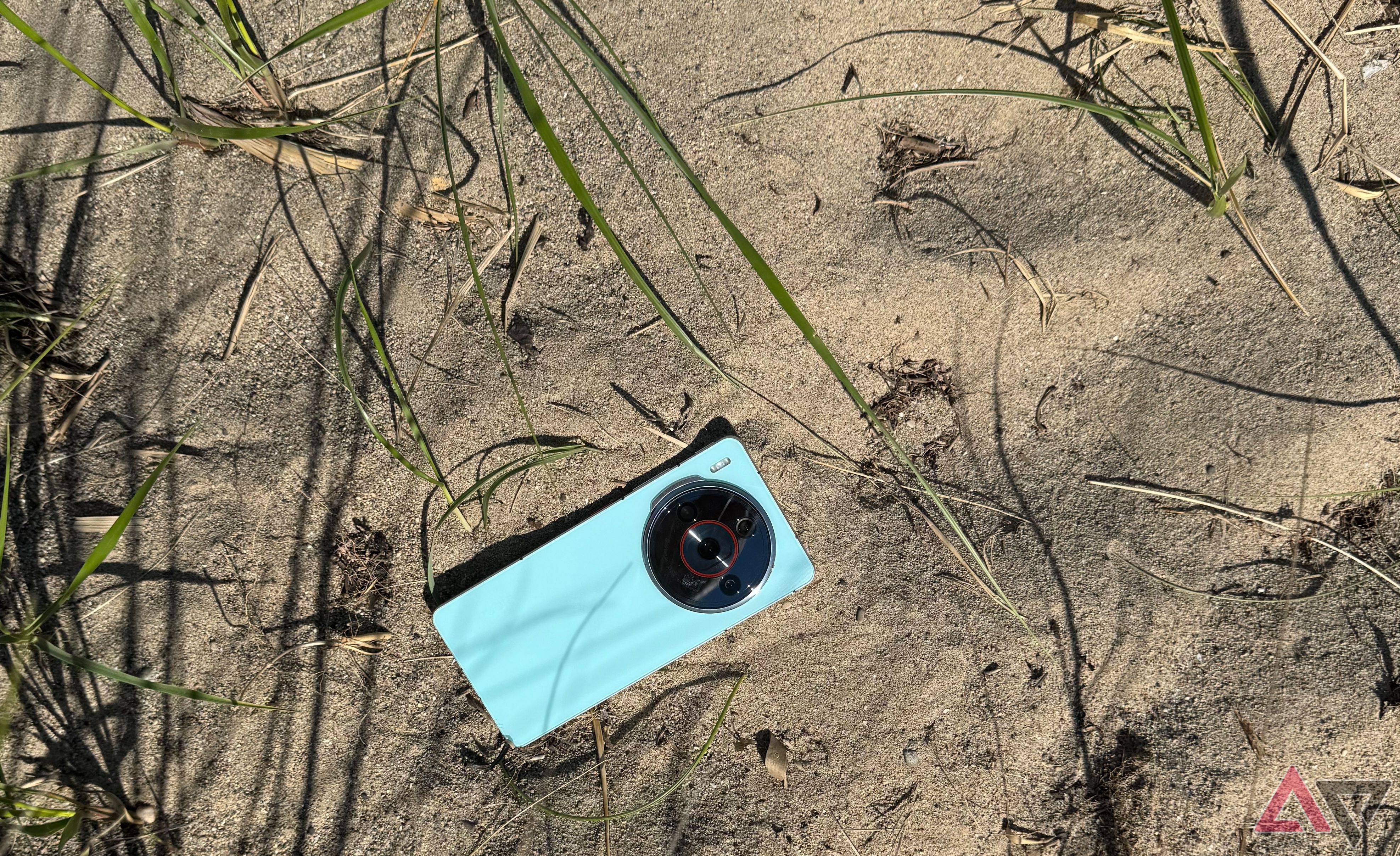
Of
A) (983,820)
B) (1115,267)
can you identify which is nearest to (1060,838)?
(983,820)

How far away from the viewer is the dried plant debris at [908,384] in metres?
1.77

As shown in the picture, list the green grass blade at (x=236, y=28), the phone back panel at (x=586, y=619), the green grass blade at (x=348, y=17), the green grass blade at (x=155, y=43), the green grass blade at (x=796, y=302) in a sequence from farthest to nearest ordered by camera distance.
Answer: the phone back panel at (x=586, y=619) < the green grass blade at (x=236, y=28) < the green grass blade at (x=155, y=43) < the green grass blade at (x=348, y=17) < the green grass blade at (x=796, y=302)

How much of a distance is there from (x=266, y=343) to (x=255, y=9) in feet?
2.39

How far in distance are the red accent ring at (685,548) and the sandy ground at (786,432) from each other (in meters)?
0.15

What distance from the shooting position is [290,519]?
5.80 ft

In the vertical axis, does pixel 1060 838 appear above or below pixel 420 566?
below

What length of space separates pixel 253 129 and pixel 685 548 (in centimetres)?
122

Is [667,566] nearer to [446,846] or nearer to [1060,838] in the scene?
[446,846]

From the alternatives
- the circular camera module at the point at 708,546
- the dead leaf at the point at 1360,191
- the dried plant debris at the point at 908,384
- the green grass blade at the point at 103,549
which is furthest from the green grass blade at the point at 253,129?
the dead leaf at the point at 1360,191

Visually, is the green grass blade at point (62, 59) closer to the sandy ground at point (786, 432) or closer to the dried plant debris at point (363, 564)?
the sandy ground at point (786, 432)

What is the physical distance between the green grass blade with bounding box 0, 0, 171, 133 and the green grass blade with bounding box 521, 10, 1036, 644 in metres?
0.70

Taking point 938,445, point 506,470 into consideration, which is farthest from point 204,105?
point 938,445

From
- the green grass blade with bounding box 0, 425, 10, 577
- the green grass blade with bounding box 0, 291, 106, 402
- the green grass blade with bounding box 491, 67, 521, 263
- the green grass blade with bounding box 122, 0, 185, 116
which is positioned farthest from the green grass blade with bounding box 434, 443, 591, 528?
the green grass blade with bounding box 122, 0, 185, 116

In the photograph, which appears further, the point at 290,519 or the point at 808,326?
the point at 290,519
